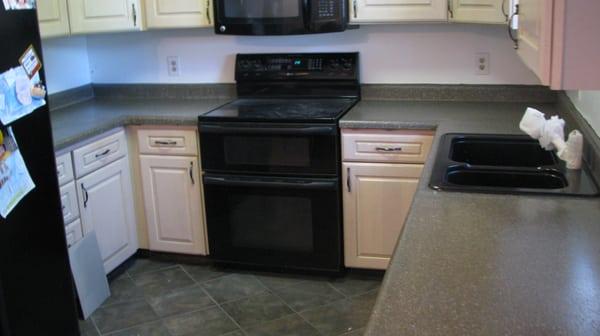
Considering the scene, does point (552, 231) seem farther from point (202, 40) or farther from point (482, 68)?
point (202, 40)

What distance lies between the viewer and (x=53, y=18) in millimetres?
3189

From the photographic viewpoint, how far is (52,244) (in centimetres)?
240

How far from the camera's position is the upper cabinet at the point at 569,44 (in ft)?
3.64

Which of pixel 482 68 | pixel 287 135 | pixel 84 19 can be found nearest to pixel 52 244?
pixel 287 135

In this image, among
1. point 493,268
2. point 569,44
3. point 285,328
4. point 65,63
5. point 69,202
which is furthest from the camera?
point 65,63

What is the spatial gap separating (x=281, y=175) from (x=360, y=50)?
85cm

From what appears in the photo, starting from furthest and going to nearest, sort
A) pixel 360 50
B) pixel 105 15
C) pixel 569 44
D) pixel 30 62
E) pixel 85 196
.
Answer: pixel 360 50 → pixel 105 15 → pixel 85 196 → pixel 30 62 → pixel 569 44

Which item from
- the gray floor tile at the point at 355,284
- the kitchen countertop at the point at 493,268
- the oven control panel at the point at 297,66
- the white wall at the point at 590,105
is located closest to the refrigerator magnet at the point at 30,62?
the kitchen countertop at the point at 493,268

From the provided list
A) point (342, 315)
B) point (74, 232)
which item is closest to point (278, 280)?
point (342, 315)

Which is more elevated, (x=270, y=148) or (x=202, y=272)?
(x=270, y=148)

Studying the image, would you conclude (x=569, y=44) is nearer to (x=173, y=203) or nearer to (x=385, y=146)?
(x=385, y=146)

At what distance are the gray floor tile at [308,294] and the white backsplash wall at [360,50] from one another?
1123 mm

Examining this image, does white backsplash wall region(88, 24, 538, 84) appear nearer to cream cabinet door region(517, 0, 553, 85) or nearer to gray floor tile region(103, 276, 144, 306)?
gray floor tile region(103, 276, 144, 306)

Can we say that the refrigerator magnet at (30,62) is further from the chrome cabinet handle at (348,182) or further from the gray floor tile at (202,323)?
the chrome cabinet handle at (348,182)
